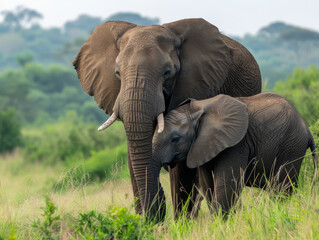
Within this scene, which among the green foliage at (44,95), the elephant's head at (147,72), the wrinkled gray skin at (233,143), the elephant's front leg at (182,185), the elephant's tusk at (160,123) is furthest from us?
the green foliage at (44,95)

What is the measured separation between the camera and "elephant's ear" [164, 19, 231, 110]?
5.27 metres

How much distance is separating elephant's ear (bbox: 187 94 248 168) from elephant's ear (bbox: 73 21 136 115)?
0.76 meters

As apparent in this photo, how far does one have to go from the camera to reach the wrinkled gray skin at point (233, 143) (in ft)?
15.9

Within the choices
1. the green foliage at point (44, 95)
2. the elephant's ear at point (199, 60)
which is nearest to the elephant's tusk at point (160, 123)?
the elephant's ear at point (199, 60)

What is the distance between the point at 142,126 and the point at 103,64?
987 mm

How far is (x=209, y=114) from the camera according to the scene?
4.97m

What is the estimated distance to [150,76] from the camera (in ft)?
15.6

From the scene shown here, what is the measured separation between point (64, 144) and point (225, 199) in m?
18.0

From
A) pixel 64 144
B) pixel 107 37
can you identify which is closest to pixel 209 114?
pixel 107 37

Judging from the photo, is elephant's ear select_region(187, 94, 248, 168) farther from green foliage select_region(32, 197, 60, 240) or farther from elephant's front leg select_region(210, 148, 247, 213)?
green foliage select_region(32, 197, 60, 240)

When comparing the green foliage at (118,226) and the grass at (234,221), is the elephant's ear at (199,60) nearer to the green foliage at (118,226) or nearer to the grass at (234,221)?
the grass at (234,221)

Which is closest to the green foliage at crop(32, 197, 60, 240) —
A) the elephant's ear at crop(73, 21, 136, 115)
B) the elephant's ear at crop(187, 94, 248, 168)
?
the elephant's ear at crop(187, 94, 248, 168)

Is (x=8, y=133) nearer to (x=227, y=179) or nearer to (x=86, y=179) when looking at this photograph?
(x=86, y=179)

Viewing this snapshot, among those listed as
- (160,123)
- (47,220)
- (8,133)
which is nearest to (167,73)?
(160,123)
